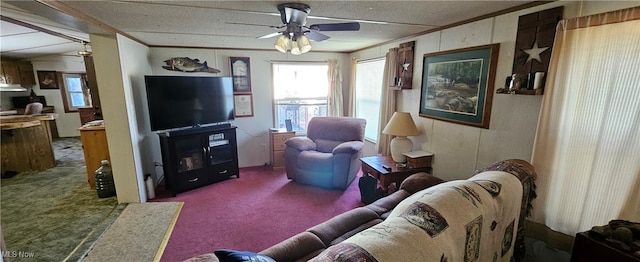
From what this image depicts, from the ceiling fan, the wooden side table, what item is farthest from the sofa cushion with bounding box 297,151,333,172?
the ceiling fan

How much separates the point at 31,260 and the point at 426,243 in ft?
10.2

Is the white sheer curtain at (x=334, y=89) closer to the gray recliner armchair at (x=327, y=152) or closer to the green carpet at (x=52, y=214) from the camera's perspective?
the gray recliner armchair at (x=327, y=152)

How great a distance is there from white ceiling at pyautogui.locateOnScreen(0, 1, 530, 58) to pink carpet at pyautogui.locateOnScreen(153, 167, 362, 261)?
2.02 meters

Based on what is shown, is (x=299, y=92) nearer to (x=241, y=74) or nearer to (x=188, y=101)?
(x=241, y=74)

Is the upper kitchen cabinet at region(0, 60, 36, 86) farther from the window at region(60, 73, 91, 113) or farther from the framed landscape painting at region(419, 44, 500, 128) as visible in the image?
the framed landscape painting at region(419, 44, 500, 128)

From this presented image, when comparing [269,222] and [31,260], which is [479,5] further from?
[31,260]

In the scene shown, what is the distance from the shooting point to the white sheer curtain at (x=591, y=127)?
4.83 ft

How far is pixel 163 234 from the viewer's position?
254 cm

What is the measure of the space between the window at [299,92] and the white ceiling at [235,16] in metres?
1.34

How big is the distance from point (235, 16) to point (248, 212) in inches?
80.8

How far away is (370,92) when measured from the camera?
4301 mm

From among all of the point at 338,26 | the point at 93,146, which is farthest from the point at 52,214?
the point at 338,26

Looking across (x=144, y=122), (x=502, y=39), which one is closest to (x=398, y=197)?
(x=502, y=39)

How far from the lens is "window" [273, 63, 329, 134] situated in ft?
15.1
